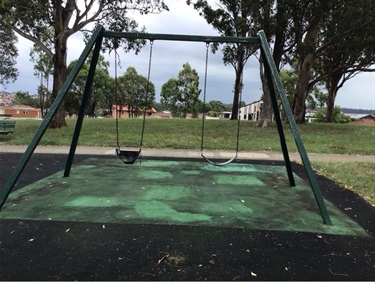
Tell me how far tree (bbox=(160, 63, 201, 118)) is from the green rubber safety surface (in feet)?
108

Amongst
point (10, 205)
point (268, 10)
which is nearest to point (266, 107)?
point (268, 10)

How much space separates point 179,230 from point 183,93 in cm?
3748

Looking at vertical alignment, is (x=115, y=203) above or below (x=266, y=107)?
below

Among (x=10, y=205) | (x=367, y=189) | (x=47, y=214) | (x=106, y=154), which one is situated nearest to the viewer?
(x=47, y=214)

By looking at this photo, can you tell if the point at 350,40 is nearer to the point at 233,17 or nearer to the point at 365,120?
the point at 233,17

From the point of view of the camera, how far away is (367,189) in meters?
5.45

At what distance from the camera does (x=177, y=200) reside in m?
4.52

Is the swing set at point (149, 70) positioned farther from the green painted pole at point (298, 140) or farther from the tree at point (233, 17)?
the tree at point (233, 17)

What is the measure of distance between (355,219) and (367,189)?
66.6 inches

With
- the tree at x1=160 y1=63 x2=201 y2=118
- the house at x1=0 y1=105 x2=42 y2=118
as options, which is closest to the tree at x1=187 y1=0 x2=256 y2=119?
the tree at x1=160 y1=63 x2=201 y2=118

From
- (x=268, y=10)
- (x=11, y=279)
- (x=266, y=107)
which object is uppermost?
(x=268, y=10)

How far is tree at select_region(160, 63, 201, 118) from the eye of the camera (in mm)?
38594

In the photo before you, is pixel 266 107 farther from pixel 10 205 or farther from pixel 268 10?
pixel 10 205

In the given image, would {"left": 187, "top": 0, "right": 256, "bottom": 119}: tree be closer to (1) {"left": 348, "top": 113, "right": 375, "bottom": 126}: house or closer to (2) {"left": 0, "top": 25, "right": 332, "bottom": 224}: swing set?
(2) {"left": 0, "top": 25, "right": 332, "bottom": 224}: swing set
